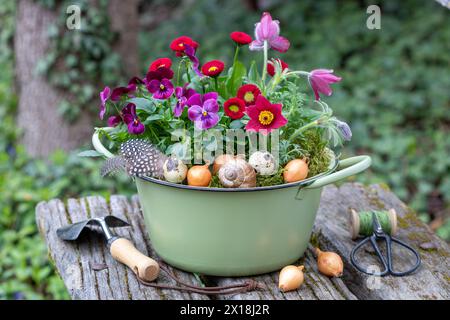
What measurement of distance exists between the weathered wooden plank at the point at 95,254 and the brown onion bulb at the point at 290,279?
16 cm

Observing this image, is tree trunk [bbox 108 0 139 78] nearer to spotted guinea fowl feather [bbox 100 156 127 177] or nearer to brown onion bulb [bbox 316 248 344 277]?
spotted guinea fowl feather [bbox 100 156 127 177]

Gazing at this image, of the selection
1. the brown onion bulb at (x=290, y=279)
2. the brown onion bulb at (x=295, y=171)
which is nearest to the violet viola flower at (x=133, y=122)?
the brown onion bulb at (x=295, y=171)

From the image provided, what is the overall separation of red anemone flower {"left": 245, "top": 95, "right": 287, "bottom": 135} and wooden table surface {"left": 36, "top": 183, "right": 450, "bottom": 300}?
1.11ft

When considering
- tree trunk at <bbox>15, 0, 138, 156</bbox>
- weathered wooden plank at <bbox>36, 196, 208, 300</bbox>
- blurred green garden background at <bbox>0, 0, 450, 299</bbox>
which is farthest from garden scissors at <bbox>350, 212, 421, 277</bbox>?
tree trunk at <bbox>15, 0, 138, 156</bbox>

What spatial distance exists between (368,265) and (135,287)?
Answer: 0.51m

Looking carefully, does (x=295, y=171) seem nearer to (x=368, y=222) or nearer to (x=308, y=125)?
(x=308, y=125)

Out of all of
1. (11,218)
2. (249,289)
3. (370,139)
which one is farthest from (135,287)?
(370,139)

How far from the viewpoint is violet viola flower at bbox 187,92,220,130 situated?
1128 millimetres

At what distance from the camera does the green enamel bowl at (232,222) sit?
1.15m

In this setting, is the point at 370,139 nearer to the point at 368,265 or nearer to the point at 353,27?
the point at 353,27

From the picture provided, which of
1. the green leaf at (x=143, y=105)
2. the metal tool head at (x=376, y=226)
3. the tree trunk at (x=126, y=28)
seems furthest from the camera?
the tree trunk at (x=126, y=28)

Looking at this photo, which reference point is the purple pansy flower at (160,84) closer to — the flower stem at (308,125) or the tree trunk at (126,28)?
the flower stem at (308,125)

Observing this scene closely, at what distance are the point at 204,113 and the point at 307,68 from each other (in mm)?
3083

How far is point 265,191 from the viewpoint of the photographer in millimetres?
1142
